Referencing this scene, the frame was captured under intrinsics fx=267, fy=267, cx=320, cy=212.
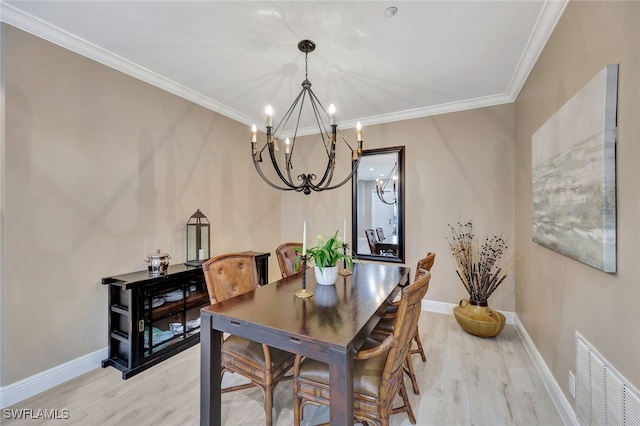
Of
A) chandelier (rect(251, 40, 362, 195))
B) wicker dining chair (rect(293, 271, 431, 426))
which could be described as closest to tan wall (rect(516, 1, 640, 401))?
wicker dining chair (rect(293, 271, 431, 426))

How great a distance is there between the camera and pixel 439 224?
359cm

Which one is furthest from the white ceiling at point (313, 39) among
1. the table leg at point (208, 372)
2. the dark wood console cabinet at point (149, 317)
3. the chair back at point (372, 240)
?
the table leg at point (208, 372)

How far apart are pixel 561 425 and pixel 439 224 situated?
2.24 meters

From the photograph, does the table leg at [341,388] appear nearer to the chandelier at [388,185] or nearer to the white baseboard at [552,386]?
the white baseboard at [552,386]

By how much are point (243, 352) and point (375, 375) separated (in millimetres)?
823

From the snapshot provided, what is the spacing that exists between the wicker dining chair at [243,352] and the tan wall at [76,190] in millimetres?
1250

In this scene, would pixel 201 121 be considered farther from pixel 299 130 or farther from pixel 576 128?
pixel 576 128

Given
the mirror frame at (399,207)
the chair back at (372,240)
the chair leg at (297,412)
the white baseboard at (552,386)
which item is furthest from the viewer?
the chair back at (372,240)

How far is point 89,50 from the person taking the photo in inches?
89.7

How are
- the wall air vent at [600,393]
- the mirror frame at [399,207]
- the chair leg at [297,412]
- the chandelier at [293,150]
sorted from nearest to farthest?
1. the wall air vent at [600,393]
2. the chair leg at [297,412]
3. the chandelier at [293,150]
4. the mirror frame at [399,207]

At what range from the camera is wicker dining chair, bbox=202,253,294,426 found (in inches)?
62.1

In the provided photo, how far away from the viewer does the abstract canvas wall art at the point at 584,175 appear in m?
1.25

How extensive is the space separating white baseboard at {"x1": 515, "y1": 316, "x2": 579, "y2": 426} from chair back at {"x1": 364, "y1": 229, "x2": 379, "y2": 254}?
1933mm

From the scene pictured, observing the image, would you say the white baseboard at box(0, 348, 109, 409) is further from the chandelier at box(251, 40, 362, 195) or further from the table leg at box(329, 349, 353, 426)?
the table leg at box(329, 349, 353, 426)
